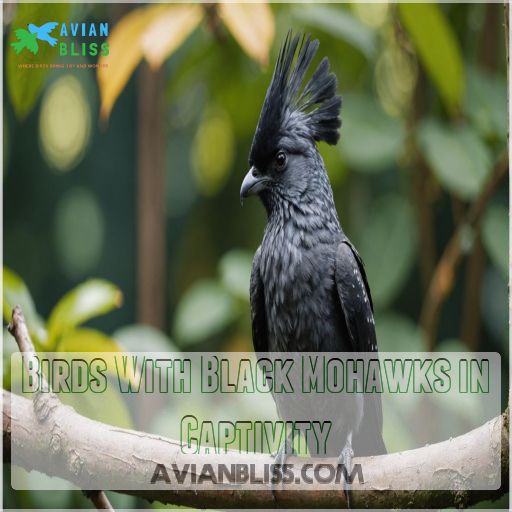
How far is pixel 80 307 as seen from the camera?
2.05 meters

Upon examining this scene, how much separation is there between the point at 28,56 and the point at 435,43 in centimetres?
137

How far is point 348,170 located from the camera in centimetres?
329

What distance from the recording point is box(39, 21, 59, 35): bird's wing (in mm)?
2043

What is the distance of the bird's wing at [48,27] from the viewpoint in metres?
2.04

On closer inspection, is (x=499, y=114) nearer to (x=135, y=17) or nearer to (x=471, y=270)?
(x=471, y=270)

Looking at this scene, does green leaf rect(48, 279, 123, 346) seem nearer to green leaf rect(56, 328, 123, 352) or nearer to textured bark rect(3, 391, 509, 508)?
green leaf rect(56, 328, 123, 352)

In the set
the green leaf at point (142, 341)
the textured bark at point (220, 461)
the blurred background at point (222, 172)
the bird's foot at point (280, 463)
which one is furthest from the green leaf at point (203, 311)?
the textured bark at point (220, 461)

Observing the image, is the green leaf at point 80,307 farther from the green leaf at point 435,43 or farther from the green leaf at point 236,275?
the green leaf at point 435,43

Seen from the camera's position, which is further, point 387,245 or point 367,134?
point 387,245

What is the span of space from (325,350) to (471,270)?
4.62 ft

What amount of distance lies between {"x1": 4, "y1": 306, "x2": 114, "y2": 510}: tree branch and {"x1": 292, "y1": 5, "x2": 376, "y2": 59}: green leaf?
153 centimetres

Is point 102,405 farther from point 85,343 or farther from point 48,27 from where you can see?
point 48,27

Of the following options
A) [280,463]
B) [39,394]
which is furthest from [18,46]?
[280,463]

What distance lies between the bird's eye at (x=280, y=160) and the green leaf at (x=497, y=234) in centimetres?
108
